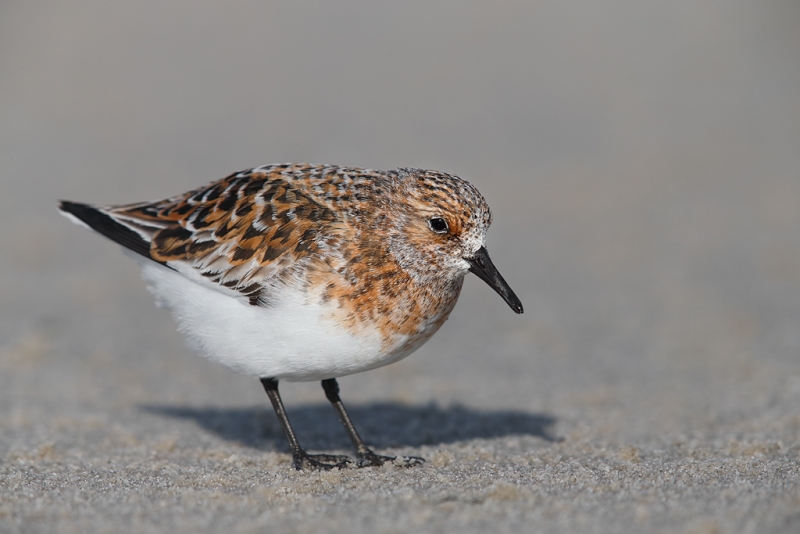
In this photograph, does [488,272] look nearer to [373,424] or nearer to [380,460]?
[380,460]

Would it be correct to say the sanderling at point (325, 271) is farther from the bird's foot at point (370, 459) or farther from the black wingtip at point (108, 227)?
the black wingtip at point (108, 227)

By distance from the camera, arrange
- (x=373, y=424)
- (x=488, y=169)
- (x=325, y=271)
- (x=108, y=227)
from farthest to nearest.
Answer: (x=488, y=169), (x=373, y=424), (x=108, y=227), (x=325, y=271)

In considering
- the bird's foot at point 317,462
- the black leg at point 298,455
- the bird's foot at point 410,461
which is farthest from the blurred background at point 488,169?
the bird's foot at point 317,462

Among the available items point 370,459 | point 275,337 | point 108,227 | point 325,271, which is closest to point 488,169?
point 108,227

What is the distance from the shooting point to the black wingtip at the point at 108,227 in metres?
5.54

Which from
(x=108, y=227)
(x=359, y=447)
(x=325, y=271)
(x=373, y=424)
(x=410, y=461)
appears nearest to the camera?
(x=325, y=271)

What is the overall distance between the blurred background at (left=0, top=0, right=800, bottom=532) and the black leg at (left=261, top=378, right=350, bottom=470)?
5.16 feet

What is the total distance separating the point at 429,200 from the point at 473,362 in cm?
356

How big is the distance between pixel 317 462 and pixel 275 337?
893mm

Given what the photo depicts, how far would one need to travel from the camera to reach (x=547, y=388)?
24.8ft

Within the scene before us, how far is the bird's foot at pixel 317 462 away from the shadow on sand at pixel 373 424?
0.61 metres

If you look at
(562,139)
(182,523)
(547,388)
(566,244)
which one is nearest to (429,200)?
(182,523)

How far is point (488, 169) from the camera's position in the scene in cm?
1337

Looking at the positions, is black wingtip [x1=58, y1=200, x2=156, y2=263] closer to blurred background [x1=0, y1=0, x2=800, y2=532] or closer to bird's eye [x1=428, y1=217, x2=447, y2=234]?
blurred background [x1=0, y1=0, x2=800, y2=532]
